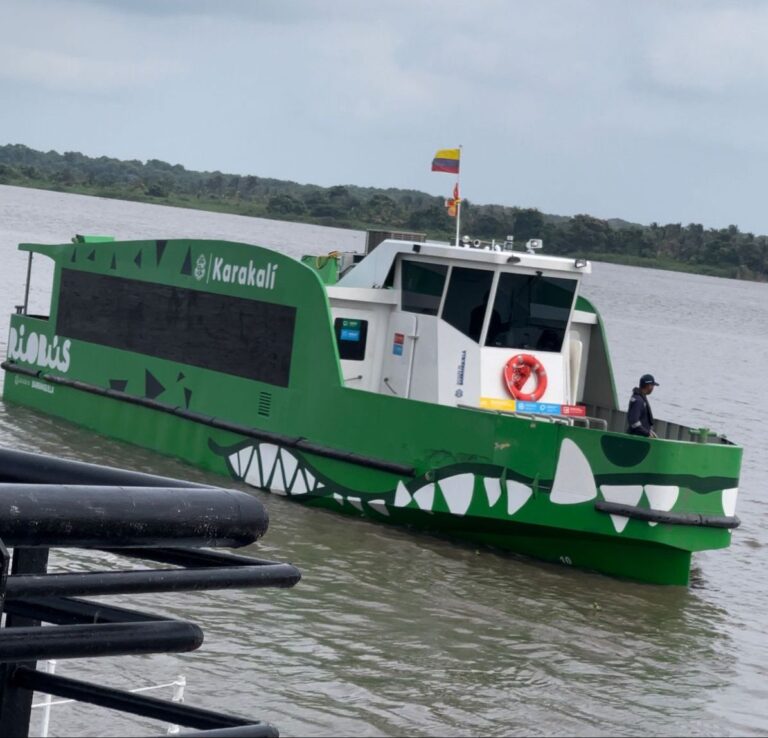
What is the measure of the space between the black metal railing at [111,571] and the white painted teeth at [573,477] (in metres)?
9.13

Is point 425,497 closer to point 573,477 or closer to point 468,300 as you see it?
point 573,477

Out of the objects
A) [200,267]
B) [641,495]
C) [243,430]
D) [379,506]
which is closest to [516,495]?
[641,495]

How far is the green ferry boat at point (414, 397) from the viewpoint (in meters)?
10.9

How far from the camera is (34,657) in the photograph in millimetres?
1467

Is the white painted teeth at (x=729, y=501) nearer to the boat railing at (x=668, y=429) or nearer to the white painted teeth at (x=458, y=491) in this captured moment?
the boat railing at (x=668, y=429)

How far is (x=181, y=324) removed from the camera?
14.5m

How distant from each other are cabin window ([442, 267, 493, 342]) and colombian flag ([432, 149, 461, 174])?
208cm

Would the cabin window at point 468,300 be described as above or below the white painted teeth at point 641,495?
above

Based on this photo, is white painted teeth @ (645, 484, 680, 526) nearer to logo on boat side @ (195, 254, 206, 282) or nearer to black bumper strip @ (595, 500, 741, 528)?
black bumper strip @ (595, 500, 741, 528)

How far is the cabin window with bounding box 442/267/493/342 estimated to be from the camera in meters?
12.3

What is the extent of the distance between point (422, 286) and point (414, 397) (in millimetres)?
1038

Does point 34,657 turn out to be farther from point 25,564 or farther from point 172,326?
point 172,326

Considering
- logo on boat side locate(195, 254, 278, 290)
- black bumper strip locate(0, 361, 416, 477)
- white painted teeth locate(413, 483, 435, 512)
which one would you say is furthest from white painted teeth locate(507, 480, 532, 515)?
logo on boat side locate(195, 254, 278, 290)

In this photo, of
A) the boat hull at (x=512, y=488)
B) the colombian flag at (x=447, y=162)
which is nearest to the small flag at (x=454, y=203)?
the colombian flag at (x=447, y=162)
